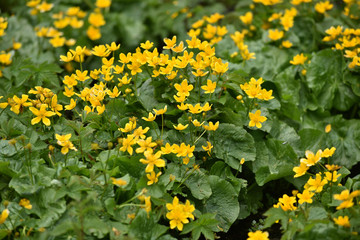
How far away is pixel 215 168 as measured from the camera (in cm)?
265

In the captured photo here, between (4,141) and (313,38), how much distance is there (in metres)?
2.86

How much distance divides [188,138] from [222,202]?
0.45 meters

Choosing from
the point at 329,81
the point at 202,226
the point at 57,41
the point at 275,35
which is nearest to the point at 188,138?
the point at 202,226

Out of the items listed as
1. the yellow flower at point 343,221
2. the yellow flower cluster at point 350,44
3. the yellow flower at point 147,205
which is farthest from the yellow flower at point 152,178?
the yellow flower cluster at point 350,44

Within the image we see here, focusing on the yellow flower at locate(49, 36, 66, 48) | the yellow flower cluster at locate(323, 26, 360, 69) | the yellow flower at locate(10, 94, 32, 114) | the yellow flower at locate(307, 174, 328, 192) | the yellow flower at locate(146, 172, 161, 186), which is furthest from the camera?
the yellow flower at locate(49, 36, 66, 48)

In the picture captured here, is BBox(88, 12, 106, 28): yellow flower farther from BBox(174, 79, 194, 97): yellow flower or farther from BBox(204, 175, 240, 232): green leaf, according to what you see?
BBox(204, 175, 240, 232): green leaf

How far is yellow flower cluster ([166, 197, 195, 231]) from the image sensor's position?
217cm

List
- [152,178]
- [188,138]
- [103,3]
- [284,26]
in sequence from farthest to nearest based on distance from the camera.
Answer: [103,3], [284,26], [188,138], [152,178]

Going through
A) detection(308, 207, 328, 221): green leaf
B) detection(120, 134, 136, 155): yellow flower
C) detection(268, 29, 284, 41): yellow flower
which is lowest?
detection(268, 29, 284, 41): yellow flower

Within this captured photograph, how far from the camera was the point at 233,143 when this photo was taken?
2711mm

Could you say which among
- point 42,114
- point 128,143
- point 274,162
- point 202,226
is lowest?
point 274,162

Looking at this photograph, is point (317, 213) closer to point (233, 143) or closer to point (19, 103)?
point (233, 143)

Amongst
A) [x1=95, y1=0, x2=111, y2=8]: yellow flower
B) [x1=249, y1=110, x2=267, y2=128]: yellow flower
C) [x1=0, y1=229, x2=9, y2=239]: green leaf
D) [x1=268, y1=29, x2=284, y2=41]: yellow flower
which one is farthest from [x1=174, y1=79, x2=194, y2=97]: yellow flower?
[x1=95, y1=0, x2=111, y2=8]: yellow flower

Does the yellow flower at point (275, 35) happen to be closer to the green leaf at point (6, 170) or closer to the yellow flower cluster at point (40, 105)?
the yellow flower cluster at point (40, 105)
